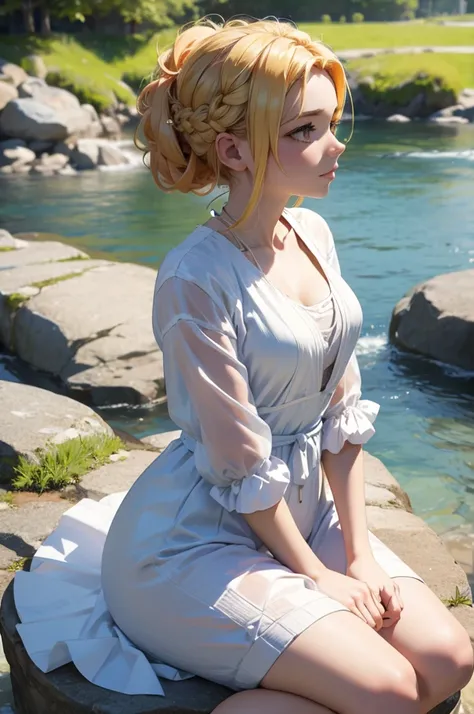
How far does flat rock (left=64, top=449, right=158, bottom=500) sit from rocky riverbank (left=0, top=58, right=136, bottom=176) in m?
15.1

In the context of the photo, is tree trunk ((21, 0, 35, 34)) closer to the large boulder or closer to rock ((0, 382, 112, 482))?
the large boulder

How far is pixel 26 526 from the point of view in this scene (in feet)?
11.2

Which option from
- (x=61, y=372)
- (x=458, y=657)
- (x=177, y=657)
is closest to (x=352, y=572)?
(x=458, y=657)

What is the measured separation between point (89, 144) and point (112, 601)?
17599mm

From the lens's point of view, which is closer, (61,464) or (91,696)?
(91,696)

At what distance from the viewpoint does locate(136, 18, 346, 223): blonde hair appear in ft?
7.15

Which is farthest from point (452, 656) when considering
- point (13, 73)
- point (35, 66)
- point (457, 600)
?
point (35, 66)

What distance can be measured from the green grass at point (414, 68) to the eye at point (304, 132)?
27.3 m

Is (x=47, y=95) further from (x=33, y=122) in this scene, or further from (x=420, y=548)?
(x=420, y=548)

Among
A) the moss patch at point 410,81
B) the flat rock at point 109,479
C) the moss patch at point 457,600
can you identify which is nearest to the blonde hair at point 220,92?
the moss patch at point 457,600

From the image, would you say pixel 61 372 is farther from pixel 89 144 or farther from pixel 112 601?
pixel 89 144

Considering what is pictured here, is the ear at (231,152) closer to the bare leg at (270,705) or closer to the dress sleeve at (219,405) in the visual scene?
the dress sleeve at (219,405)

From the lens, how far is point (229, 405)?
7.09 ft

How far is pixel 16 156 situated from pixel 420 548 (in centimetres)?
1709
